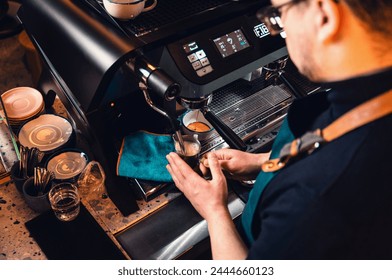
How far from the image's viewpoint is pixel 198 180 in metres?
1.06

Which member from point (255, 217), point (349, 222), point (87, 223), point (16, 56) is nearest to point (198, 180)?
point (255, 217)

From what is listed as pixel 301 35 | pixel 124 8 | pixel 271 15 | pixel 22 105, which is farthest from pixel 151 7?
pixel 22 105

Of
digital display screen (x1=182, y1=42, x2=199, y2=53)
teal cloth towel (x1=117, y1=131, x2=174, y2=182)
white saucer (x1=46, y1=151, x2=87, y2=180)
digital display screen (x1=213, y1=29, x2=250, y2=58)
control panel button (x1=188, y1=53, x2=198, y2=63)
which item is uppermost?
digital display screen (x1=182, y1=42, x2=199, y2=53)

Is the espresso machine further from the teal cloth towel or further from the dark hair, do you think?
the dark hair

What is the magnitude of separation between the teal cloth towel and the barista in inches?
16.5

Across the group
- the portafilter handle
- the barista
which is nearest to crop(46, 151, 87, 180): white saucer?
the portafilter handle

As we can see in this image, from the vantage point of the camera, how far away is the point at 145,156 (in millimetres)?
1166

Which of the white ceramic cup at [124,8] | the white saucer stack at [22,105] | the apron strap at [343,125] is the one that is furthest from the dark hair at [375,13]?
the white saucer stack at [22,105]

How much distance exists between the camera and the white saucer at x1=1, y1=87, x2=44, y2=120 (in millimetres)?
1317

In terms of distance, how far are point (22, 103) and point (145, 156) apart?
508mm

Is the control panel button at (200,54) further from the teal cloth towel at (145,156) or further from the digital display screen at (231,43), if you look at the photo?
the teal cloth towel at (145,156)

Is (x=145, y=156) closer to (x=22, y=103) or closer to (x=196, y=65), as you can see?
(x=196, y=65)

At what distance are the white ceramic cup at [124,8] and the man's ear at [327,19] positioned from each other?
0.47m
